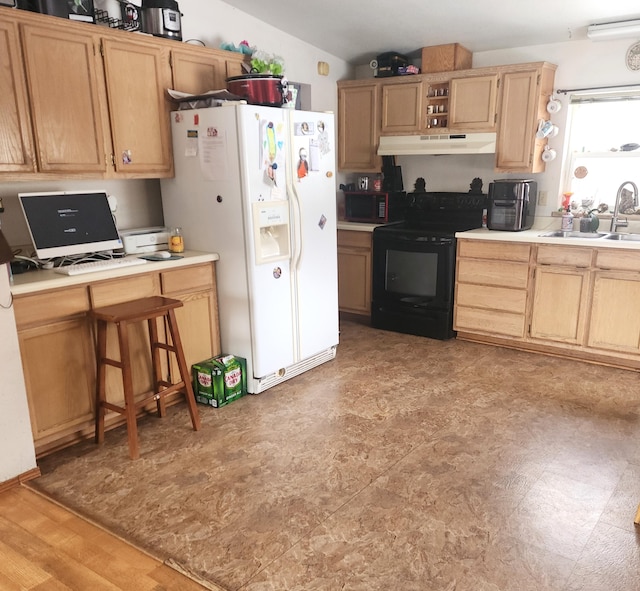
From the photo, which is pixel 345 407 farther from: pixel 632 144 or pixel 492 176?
pixel 632 144

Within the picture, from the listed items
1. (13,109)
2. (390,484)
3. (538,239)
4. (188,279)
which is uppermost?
(13,109)

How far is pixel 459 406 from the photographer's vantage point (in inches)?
129

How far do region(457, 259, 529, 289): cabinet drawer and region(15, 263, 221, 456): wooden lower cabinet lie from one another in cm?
216

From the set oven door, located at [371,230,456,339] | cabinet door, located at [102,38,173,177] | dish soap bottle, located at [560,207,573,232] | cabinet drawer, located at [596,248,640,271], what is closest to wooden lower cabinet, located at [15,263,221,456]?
cabinet door, located at [102,38,173,177]

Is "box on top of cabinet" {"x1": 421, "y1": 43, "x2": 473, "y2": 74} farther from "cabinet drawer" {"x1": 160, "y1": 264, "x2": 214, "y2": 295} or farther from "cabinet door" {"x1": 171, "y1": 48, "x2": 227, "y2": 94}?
"cabinet drawer" {"x1": 160, "y1": 264, "x2": 214, "y2": 295}

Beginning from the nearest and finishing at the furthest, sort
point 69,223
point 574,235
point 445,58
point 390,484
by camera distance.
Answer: point 390,484
point 69,223
point 574,235
point 445,58

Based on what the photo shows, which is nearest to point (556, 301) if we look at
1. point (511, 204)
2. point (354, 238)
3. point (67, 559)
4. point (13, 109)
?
point (511, 204)

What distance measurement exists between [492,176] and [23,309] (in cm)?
367

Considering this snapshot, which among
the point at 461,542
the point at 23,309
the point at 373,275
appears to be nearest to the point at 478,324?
the point at 373,275

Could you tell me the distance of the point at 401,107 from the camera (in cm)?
463

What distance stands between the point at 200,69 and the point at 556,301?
291cm

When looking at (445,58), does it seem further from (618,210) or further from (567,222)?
(618,210)

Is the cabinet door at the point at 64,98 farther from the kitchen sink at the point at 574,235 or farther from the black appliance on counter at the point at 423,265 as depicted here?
the kitchen sink at the point at 574,235

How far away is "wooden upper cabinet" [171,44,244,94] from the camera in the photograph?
337 centimetres
